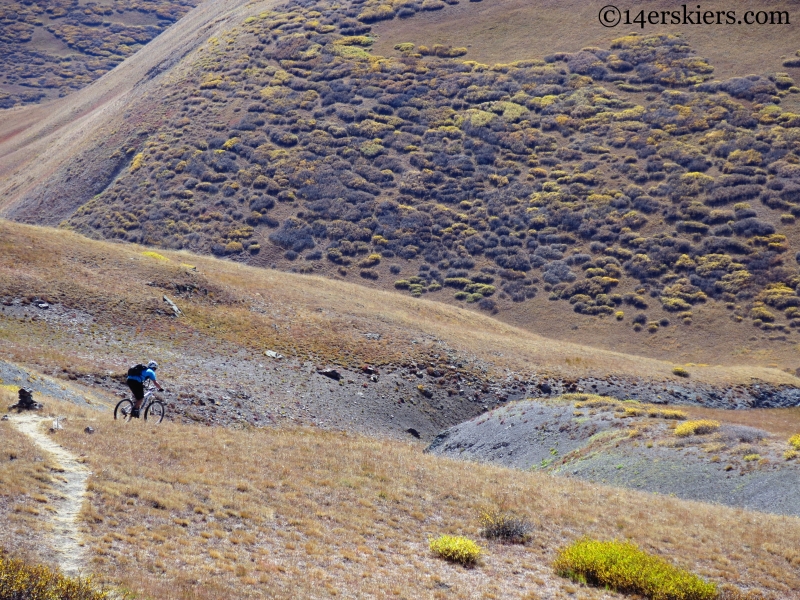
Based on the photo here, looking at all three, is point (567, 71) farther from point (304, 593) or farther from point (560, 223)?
point (304, 593)

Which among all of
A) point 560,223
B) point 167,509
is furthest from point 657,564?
point 560,223

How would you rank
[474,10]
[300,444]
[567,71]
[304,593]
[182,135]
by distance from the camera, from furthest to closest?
[474,10] → [567,71] → [182,135] → [300,444] → [304,593]

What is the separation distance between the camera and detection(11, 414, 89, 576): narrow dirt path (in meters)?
9.19

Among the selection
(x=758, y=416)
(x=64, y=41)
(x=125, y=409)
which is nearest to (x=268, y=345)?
(x=125, y=409)

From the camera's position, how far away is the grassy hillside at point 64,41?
5123 inches

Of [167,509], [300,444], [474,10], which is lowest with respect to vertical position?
[300,444]

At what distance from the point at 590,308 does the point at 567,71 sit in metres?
32.3

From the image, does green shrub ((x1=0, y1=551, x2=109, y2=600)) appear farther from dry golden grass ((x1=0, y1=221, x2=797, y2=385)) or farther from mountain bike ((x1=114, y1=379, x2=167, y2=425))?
dry golden grass ((x1=0, y1=221, x2=797, y2=385))

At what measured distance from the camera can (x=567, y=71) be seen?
7550cm

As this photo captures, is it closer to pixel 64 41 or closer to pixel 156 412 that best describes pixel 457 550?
pixel 156 412

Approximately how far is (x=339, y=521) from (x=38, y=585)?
609 cm

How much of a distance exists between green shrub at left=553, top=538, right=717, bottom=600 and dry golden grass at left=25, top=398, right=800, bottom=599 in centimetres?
47

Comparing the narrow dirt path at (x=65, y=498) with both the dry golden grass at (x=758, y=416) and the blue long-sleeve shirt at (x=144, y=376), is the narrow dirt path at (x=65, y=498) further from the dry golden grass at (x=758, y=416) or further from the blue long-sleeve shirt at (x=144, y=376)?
the dry golden grass at (x=758, y=416)

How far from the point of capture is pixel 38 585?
24.3 feet
